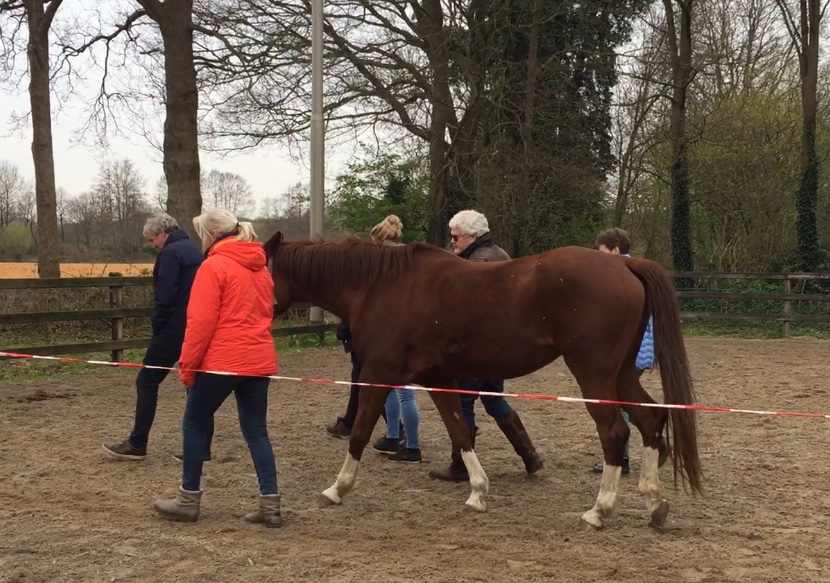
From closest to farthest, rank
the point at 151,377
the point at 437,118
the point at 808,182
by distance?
the point at 151,377 < the point at 437,118 < the point at 808,182

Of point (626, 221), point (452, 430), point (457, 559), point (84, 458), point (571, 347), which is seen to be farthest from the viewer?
point (626, 221)

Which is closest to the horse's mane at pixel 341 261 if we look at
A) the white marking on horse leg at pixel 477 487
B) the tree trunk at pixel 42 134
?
the white marking on horse leg at pixel 477 487

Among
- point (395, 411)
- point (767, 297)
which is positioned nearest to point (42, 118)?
point (395, 411)

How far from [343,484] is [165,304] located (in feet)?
6.36

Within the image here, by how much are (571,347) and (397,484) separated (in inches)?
64.7

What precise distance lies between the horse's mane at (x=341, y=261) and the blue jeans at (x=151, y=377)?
1.09 m

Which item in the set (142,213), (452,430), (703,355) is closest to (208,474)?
(452,430)

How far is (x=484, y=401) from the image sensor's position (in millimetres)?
5562

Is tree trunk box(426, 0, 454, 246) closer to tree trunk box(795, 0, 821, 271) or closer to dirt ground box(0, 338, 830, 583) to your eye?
tree trunk box(795, 0, 821, 271)

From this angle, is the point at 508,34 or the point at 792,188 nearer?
the point at 508,34

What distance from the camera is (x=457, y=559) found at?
151 inches

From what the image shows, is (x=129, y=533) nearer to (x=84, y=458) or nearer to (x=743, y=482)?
(x=84, y=458)

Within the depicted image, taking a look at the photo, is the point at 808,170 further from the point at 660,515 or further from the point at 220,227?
the point at 220,227

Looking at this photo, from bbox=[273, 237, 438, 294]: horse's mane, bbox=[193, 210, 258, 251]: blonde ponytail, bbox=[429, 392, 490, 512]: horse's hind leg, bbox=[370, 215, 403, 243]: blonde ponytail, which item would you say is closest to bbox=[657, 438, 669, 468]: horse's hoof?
bbox=[429, 392, 490, 512]: horse's hind leg
